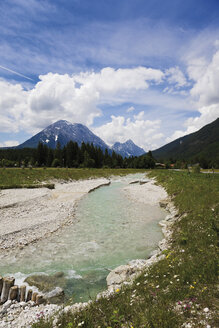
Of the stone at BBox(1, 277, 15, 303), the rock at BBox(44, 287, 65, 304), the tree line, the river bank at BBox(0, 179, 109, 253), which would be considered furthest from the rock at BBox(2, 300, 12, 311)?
the tree line

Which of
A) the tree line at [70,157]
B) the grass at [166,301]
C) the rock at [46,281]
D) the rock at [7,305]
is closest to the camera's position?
the grass at [166,301]

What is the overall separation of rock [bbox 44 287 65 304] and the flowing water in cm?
42

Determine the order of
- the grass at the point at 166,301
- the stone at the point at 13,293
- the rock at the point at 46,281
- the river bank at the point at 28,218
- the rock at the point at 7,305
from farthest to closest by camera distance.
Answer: the river bank at the point at 28,218, the rock at the point at 46,281, the stone at the point at 13,293, the rock at the point at 7,305, the grass at the point at 166,301

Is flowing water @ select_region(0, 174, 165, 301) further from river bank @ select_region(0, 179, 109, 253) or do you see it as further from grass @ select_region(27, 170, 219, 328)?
grass @ select_region(27, 170, 219, 328)

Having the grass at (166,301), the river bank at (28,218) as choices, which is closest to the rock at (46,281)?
the grass at (166,301)

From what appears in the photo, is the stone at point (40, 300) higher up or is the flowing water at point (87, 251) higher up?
the stone at point (40, 300)

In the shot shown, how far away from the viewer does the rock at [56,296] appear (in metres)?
7.17

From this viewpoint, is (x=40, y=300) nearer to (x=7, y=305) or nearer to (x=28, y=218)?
(x=7, y=305)

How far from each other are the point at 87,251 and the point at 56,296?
15.3 feet

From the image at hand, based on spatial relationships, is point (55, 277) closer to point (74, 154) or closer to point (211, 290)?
point (211, 290)

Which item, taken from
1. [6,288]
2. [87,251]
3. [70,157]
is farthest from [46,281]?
[70,157]

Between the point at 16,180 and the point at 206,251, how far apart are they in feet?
129

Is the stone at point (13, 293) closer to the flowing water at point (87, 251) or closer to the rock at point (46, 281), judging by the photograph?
the rock at point (46, 281)

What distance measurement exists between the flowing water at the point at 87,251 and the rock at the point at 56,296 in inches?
16.4
